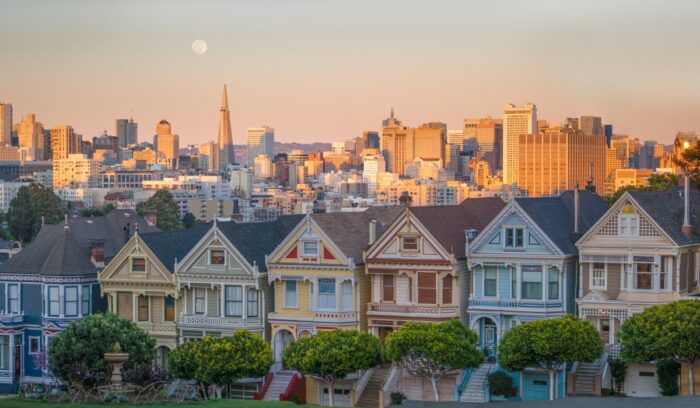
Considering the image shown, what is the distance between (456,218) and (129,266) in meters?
13.5

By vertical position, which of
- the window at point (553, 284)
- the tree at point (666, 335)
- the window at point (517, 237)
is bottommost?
the tree at point (666, 335)

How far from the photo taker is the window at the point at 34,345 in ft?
224

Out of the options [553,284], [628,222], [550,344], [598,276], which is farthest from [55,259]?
[628,222]

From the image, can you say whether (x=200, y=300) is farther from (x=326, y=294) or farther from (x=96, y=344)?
(x=326, y=294)

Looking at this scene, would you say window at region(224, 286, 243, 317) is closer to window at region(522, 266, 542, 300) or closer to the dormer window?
window at region(522, 266, 542, 300)

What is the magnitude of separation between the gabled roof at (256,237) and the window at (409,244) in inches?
237

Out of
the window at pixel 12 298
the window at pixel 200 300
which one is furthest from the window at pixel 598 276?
the window at pixel 12 298

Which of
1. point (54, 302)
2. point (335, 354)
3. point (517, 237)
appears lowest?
point (335, 354)

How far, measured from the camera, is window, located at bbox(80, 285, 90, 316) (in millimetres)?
67938

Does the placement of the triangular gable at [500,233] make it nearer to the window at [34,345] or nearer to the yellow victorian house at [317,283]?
the yellow victorian house at [317,283]

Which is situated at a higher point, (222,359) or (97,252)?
(97,252)

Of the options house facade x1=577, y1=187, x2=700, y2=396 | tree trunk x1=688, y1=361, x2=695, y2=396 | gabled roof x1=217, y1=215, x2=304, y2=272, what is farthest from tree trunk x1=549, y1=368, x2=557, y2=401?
gabled roof x1=217, y1=215, x2=304, y2=272

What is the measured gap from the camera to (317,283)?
203 ft

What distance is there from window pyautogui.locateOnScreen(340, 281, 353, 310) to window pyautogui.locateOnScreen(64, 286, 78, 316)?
1275cm
